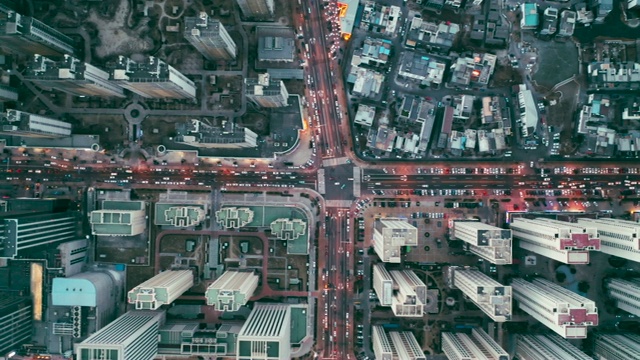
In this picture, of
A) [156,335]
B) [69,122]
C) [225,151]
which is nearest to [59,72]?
[69,122]

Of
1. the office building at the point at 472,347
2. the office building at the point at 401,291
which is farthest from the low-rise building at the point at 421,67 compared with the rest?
the office building at the point at 472,347

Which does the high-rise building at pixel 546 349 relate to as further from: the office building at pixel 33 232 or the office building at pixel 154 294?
the office building at pixel 33 232

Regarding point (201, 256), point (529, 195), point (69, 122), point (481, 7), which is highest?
point (481, 7)

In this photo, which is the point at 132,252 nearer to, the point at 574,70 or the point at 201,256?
the point at 201,256

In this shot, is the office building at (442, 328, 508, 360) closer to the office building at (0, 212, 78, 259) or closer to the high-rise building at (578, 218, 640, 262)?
the high-rise building at (578, 218, 640, 262)

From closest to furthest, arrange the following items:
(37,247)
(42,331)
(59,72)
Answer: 1. (59,72)
2. (37,247)
3. (42,331)

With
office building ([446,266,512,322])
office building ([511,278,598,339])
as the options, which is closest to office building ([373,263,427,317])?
office building ([446,266,512,322])

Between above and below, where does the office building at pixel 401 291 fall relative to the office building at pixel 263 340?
above
